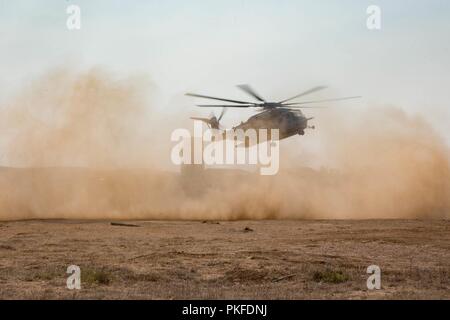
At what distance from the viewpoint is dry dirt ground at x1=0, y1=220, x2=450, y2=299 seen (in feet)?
47.8

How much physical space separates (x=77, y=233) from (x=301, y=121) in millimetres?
14444

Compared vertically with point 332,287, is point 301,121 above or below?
above

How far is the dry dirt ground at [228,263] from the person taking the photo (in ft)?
47.8

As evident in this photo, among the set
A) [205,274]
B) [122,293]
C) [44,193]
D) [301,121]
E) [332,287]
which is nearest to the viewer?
[122,293]

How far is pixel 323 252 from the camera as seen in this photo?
21.8m

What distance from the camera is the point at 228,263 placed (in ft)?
62.7

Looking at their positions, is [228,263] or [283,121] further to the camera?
[283,121]

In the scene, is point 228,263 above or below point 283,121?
below

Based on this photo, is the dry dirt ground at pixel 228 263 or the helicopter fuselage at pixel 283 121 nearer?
the dry dirt ground at pixel 228 263

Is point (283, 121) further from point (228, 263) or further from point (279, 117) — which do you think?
point (228, 263)

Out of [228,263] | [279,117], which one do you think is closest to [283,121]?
[279,117]
